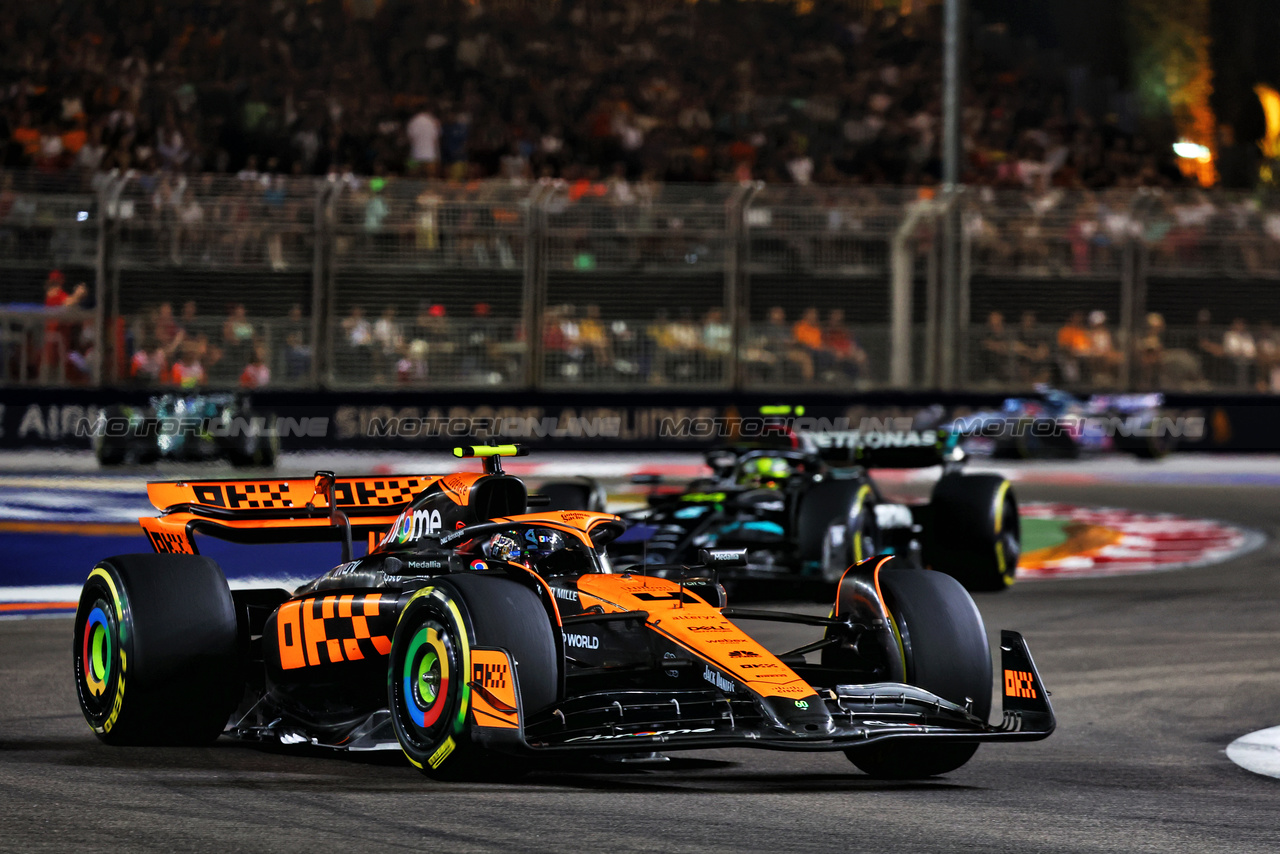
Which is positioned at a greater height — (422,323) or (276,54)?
(276,54)

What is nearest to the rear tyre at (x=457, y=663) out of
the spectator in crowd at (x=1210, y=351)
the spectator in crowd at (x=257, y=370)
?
the spectator in crowd at (x=257, y=370)

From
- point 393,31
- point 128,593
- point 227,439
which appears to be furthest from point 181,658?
point 393,31

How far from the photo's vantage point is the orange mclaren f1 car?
543 cm

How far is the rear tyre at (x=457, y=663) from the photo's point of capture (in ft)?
17.7

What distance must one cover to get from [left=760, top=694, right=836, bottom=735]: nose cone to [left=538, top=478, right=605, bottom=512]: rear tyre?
551 centimetres

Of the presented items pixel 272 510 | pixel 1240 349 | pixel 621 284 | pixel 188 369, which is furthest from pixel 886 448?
pixel 1240 349

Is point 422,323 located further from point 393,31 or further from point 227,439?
point 393,31

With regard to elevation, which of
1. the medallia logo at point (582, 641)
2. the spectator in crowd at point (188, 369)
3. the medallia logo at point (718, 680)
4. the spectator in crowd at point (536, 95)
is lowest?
the medallia logo at point (718, 680)

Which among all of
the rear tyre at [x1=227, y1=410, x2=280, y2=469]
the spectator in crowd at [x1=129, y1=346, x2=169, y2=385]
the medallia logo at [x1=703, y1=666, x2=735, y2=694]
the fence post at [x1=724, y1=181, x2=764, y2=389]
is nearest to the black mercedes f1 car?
the medallia logo at [x1=703, y1=666, x2=735, y2=694]

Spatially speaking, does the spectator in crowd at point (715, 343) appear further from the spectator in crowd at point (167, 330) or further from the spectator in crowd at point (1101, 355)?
the spectator in crowd at point (167, 330)

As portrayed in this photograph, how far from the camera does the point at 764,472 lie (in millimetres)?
11461

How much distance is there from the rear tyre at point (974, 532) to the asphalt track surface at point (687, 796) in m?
3.28

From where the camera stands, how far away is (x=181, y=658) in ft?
20.7

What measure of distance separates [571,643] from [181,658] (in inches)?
52.4
